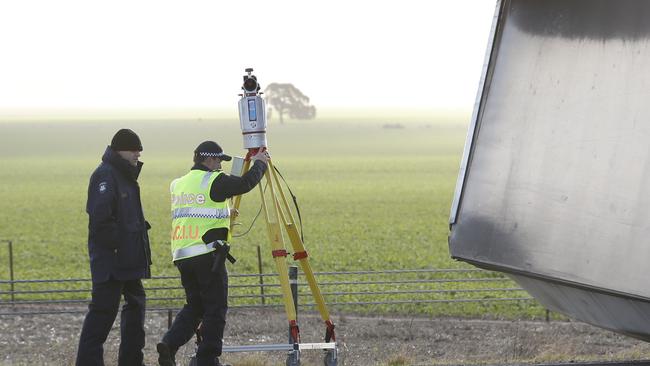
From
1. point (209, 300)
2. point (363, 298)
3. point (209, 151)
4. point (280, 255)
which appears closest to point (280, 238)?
point (280, 255)

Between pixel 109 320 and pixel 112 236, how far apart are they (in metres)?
0.76

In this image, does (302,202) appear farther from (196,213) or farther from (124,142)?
(124,142)

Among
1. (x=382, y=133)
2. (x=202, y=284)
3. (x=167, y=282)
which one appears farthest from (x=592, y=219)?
(x=382, y=133)

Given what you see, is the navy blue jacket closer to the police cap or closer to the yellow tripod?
the police cap

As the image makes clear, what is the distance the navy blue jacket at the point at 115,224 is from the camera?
8188 mm

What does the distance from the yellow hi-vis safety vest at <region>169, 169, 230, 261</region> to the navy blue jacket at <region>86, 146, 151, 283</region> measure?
31 centimetres

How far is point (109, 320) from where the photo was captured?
8.53m

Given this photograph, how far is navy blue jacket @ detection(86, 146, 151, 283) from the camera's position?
8.19m

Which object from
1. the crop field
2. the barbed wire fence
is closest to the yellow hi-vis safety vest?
the barbed wire fence

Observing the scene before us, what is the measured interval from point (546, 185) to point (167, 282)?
16235mm

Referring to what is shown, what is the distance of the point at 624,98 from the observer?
268 inches

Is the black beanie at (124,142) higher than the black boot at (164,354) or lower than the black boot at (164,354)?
higher

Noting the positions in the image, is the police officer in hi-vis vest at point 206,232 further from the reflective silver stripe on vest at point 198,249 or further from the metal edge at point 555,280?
the metal edge at point 555,280

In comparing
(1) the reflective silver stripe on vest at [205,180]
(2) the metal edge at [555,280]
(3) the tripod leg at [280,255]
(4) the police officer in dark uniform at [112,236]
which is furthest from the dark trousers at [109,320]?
(2) the metal edge at [555,280]
